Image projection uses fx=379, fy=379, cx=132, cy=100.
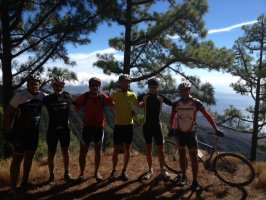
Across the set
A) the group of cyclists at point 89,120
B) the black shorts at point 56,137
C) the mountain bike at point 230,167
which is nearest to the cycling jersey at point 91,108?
the group of cyclists at point 89,120

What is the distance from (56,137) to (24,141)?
2.81 feet

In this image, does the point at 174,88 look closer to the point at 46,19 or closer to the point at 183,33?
the point at 183,33

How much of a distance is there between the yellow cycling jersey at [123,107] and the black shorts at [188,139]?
1.27 m

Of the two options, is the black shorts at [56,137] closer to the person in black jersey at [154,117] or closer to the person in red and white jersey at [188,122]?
the person in black jersey at [154,117]

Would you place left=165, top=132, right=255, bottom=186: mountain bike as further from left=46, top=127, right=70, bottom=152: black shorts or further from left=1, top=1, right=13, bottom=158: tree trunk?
left=1, top=1, right=13, bottom=158: tree trunk

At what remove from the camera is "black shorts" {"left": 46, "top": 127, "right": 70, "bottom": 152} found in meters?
8.38

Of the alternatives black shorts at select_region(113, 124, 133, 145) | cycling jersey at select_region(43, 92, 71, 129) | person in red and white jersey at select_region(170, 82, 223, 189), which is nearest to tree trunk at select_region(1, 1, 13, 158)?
cycling jersey at select_region(43, 92, 71, 129)

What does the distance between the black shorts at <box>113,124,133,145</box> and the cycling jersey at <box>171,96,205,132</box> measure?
122 cm

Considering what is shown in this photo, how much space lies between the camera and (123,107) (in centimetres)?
888

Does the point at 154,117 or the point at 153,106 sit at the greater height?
the point at 153,106

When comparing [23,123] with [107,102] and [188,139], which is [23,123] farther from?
[188,139]

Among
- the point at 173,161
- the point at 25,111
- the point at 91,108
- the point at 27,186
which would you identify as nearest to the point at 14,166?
the point at 27,186

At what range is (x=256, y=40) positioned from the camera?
24.4 m

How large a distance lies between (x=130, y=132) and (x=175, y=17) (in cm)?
738
